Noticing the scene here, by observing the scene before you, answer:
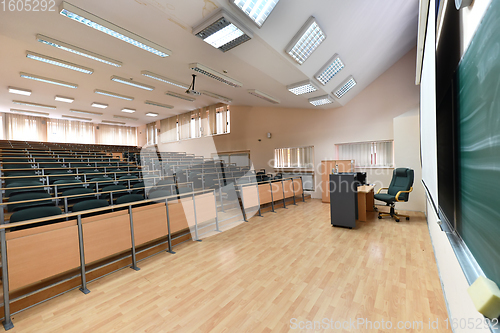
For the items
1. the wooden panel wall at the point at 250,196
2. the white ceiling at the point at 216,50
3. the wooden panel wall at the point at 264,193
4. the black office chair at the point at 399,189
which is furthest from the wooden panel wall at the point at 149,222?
the black office chair at the point at 399,189

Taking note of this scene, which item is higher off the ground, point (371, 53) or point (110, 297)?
point (371, 53)

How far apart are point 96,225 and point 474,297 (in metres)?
3.07

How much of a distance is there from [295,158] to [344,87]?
3200 mm

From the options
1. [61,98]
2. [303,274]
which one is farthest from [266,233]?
[61,98]

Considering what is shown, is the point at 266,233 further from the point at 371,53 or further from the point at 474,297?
the point at 371,53

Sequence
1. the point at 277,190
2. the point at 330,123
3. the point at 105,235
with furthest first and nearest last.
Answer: the point at 330,123 < the point at 277,190 < the point at 105,235

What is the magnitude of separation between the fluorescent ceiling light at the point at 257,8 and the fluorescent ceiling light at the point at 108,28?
1951 millimetres

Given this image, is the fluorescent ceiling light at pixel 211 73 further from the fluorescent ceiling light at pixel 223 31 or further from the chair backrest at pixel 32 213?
the chair backrest at pixel 32 213

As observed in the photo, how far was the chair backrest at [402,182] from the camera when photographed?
446 centimetres

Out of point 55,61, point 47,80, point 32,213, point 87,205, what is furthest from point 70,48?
point 32,213

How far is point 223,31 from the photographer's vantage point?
10.6 feet

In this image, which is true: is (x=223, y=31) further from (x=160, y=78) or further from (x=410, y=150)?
(x=410, y=150)

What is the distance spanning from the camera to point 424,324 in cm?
173

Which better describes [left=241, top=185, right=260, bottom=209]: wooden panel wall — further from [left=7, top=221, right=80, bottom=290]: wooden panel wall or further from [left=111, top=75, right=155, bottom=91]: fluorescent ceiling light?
[left=111, top=75, right=155, bottom=91]: fluorescent ceiling light
